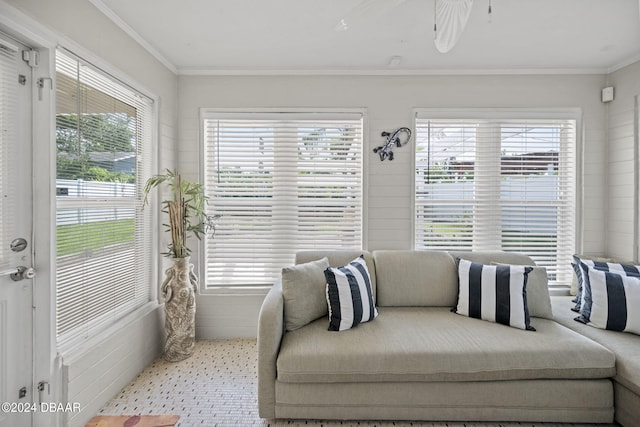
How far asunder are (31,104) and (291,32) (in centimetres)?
174

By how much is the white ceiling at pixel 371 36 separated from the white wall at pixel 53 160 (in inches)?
6.6

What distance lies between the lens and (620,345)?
1968mm

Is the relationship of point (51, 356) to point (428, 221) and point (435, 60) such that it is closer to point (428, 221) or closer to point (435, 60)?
→ point (428, 221)

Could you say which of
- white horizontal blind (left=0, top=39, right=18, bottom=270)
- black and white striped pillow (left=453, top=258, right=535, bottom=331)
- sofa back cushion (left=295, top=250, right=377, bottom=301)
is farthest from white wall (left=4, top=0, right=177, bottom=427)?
black and white striped pillow (left=453, top=258, right=535, bottom=331)

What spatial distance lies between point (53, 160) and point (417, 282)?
2637mm

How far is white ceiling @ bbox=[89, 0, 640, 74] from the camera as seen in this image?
209 cm

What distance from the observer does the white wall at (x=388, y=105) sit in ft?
9.91

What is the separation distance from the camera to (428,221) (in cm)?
313

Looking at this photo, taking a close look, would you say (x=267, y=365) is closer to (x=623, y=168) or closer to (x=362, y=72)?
(x=362, y=72)

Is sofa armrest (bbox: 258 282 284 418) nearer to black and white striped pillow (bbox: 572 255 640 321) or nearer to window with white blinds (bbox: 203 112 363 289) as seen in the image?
window with white blinds (bbox: 203 112 363 289)

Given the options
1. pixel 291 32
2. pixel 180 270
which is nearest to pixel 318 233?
pixel 180 270

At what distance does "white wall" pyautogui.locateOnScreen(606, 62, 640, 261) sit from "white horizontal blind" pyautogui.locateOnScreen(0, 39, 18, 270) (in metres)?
4.55

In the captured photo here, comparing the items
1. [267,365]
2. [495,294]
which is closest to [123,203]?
[267,365]

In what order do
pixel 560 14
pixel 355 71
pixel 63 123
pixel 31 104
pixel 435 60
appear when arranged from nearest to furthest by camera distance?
1. pixel 31 104
2. pixel 63 123
3. pixel 560 14
4. pixel 435 60
5. pixel 355 71
